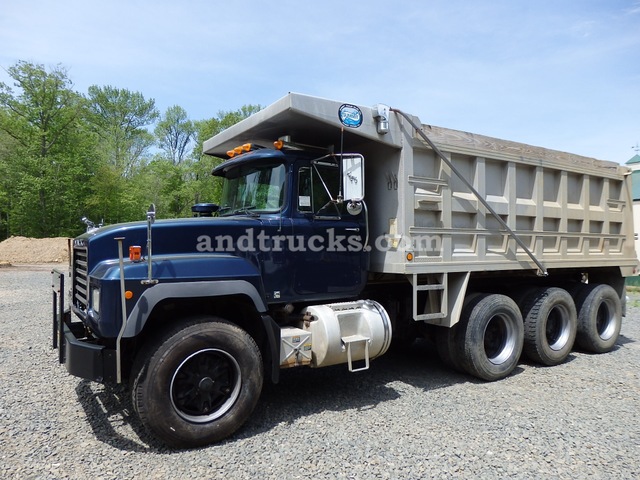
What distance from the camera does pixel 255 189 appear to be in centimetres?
498

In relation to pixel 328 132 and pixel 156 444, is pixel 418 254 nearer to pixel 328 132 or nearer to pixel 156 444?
pixel 328 132

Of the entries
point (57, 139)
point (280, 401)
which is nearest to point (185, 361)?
point (280, 401)

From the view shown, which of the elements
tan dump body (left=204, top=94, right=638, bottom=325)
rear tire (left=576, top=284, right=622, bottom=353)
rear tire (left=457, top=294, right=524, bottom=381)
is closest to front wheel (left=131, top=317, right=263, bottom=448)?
tan dump body (left=204, top=94, right=638, bottom=325)

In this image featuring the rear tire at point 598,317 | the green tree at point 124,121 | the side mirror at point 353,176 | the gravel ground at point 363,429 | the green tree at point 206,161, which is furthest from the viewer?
the green tree at point 124,121

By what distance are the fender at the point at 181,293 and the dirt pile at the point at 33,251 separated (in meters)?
27.2

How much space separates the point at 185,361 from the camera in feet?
12.6

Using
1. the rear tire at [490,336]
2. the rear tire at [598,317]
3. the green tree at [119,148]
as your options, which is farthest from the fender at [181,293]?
the green tree at [119,148]

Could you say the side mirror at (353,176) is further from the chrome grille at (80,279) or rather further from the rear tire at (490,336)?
the chrome grille at (80,279)

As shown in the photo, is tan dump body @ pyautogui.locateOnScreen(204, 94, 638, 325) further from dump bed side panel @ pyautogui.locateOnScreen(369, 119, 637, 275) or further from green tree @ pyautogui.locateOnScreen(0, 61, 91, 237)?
green tree @ pyautogui.locateOnScreen(0, 61, 91, 237)

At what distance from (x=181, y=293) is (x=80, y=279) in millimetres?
1314

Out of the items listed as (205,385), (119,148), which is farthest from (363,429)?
(119,148)

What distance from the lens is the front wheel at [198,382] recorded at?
3.71 metres

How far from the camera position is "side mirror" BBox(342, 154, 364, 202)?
15.2ft

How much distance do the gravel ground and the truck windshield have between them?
80.3 inches
